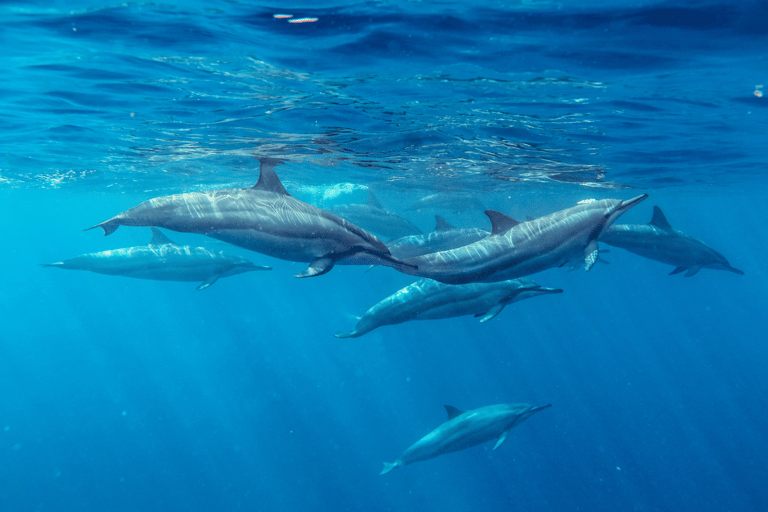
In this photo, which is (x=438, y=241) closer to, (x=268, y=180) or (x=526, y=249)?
(x=526, y=249)

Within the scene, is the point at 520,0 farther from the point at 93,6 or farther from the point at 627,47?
the point at 93,6

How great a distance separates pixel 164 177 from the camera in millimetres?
24500

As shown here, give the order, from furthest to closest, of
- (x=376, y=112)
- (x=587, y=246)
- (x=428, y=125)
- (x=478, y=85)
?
(x=428, y=125) → (x=376, y=112) → (x=478, y=85) → (x=587, y=246)

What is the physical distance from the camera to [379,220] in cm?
1557

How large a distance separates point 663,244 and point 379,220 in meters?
8.74

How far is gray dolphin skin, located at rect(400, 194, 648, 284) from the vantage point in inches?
194

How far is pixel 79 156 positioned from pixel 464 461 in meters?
24.8

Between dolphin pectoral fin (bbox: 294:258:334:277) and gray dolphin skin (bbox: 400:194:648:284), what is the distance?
3.47 feet

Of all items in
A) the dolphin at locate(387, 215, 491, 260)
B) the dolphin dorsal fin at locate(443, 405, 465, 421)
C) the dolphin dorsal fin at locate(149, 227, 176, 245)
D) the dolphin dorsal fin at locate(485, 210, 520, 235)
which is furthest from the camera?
the dolphin dorsal fin at locate(149, 227, 176, 245)

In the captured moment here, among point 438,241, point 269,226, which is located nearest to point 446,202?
point 438,241

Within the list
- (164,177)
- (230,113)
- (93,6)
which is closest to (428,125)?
(230,113)

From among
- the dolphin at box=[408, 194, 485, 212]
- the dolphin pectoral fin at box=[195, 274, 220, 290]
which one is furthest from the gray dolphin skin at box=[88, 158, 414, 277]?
the dolphin at box=[408, 194, 485, 212]

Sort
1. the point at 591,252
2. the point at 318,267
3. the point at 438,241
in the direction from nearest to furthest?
the point at 318,267 → the point at 591,252 → the point at 438,241

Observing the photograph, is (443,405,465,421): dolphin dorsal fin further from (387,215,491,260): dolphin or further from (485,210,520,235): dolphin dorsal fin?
(485,210,520,235): dolphin dorsal fin
